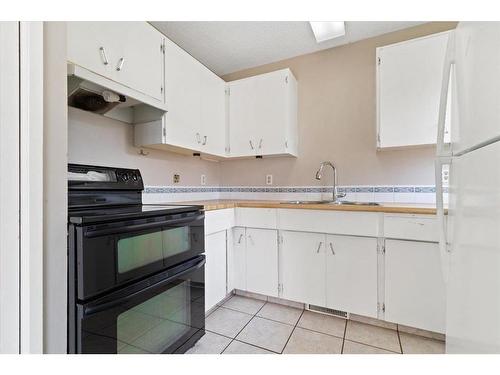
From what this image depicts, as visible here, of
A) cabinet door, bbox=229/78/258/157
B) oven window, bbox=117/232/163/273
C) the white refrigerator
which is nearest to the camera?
the white refrigerator

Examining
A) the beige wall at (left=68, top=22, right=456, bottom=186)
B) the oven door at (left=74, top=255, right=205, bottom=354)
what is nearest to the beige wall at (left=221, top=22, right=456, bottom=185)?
the beige wall at (left=68, top=22, right=456, bottom=186)

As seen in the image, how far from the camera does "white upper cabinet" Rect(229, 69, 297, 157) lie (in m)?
2.20

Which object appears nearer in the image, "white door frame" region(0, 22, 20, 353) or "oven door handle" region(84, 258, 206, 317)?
"white door frame" region(0, 22, 20, 353)

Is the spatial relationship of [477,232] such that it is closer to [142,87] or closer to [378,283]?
[378,283]

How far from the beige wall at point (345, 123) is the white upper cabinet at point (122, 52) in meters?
1.30

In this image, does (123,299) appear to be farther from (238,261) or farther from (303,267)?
(303,267)

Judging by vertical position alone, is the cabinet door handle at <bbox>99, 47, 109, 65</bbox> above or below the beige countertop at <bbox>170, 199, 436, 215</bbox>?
above

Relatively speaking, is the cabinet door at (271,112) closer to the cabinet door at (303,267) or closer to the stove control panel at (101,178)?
the cabinet door at (303,267)

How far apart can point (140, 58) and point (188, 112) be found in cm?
50

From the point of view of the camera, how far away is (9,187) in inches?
21.3

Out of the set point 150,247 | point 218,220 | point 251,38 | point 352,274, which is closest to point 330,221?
point 352,274

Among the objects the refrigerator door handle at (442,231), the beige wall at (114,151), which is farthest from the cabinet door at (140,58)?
the refrigerator door handle at (442,231)

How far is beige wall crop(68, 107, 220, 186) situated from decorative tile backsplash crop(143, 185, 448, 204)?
0.32 ft

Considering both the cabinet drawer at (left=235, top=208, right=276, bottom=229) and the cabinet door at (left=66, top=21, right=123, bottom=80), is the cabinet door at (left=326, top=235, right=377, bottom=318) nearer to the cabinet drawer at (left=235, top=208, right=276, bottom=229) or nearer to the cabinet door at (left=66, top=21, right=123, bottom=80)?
the cabinet drawer at (left=235, top=208, right=276, bottom=229)
